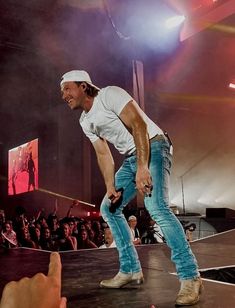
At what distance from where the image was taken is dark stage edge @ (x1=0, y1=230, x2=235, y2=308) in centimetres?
174

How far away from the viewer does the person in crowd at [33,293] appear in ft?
1.85

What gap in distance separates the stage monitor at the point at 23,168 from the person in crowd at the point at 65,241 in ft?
19.4

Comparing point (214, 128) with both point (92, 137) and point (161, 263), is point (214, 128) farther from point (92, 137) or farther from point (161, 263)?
point (92, 137)

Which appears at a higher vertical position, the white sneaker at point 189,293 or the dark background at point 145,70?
→ the dark background at point 145,70

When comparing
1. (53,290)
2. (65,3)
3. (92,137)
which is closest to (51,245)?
(92,137)

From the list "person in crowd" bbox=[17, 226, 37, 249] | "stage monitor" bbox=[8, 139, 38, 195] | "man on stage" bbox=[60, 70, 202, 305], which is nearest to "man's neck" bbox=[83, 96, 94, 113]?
"man on stage" bbox=[60, 70, 202, 305]

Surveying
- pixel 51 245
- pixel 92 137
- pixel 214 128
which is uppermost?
pixel 214 128

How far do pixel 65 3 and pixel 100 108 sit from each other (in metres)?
6.33

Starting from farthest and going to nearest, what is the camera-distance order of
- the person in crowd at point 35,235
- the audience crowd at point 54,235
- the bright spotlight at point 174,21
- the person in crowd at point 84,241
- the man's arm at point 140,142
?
the bright spotlight at point 174,21
the person in crowd at point 84,241
the person in crowd at point 35,235
the audience crowd at point 54,235
the man's arm at point 140,142

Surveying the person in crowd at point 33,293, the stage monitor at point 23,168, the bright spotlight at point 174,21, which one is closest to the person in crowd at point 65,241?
the person in crowd at point 33,293

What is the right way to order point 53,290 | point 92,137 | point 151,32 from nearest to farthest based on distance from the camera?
point 53,290, point 92,137, point 151,32

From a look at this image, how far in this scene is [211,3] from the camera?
7.76m

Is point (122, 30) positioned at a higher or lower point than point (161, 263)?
higher

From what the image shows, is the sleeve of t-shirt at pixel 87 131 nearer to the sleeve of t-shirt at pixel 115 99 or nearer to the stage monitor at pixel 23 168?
the sleeve of t-shirt at pixel 115 99
